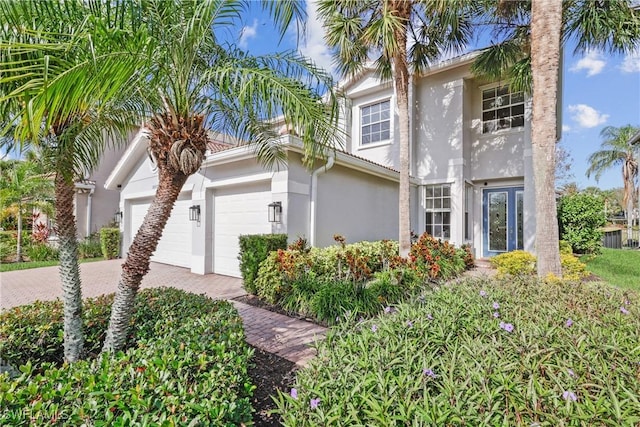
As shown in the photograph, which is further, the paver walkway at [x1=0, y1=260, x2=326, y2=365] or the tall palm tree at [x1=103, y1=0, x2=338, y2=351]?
the paver walkway at [x1=0, y1=260, x2=326, y2=365]

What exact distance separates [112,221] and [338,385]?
19.4m

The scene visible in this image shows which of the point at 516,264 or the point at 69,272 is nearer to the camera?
the point at 69,272

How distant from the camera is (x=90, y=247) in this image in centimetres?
1591

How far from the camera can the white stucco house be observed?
383 inches

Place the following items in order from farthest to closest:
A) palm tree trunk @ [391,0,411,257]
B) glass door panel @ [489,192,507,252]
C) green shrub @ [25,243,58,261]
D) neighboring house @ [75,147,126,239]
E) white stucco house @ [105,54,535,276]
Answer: neighboring house @ [75,147,126,239] < green shrub @ [25,243,58,261] < glass door panel @ [489,192,507,252] < white stucco house @ [105,54,535,276] < palm tree trunk @ [391,0,411,257]

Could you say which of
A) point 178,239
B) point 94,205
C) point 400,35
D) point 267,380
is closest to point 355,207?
point 400,35

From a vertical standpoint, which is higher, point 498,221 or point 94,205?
point 94,205

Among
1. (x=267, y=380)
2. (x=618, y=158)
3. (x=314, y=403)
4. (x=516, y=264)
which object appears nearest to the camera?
(x=314, y=403)

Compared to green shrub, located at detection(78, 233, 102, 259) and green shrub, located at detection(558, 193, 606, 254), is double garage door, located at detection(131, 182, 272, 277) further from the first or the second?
green shrub, located at detection(558, 193, 606, 254)

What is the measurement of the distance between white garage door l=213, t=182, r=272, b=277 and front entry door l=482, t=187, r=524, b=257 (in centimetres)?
957

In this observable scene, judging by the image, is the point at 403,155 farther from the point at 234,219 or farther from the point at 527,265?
the point at 234,219

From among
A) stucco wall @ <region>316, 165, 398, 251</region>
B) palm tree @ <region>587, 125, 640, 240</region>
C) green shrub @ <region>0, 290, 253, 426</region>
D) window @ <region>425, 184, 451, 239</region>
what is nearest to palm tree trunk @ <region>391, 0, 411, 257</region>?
stucco wall @ <region>316, 165, 398, 251</region>

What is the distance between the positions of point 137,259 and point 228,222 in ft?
21.5

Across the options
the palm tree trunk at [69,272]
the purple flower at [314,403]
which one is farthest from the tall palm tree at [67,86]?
the purple flower at [314,403]
